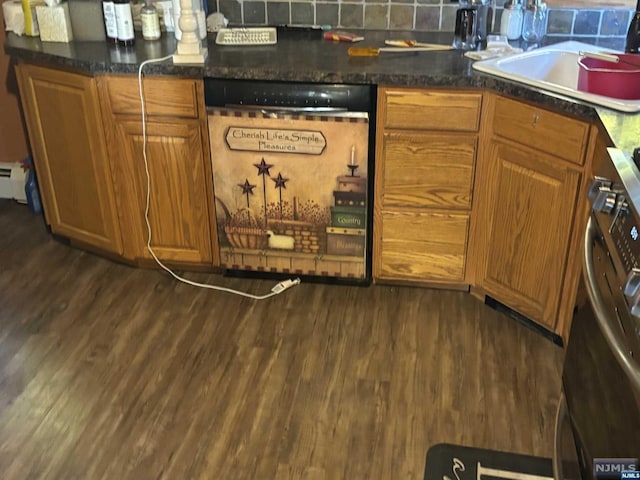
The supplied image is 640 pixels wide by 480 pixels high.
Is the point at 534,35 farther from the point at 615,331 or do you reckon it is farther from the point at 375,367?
the point at 615,331

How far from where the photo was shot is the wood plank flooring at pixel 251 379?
6.67ft

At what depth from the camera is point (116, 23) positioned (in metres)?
2.69

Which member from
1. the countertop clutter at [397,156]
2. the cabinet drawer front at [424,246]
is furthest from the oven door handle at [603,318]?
the cabinet drawer front at [424,246]

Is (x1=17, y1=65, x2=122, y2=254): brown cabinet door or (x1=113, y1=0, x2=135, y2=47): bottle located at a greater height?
(x1=113, y1=0, x2=135, y2=47): bottle

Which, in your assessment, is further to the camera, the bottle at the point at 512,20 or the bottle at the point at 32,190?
the bottle at the point at 32,190

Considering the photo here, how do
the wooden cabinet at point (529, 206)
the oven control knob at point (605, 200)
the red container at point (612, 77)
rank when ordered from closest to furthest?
the oven control knob at point (605, 200), the red container at point (612, 77), the wooden cabinet at point (529, 206)

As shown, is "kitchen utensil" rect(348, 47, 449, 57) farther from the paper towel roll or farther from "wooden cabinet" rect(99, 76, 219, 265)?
the paper towel roll

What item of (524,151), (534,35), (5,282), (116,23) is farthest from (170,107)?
(534,35)

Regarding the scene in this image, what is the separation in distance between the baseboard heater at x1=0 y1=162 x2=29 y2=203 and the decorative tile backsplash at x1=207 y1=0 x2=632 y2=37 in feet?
4.17

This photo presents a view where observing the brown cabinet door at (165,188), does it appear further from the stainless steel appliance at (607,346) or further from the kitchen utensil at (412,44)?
the stainless steel appliance at (607,346)

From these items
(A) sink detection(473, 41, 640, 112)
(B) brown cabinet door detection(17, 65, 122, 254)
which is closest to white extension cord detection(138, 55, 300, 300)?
(B) brown cabinet door detection(17, 65, 122, 254)

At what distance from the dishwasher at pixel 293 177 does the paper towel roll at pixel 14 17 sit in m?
0.90

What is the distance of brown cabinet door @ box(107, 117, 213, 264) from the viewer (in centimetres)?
262

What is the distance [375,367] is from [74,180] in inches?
56.2
